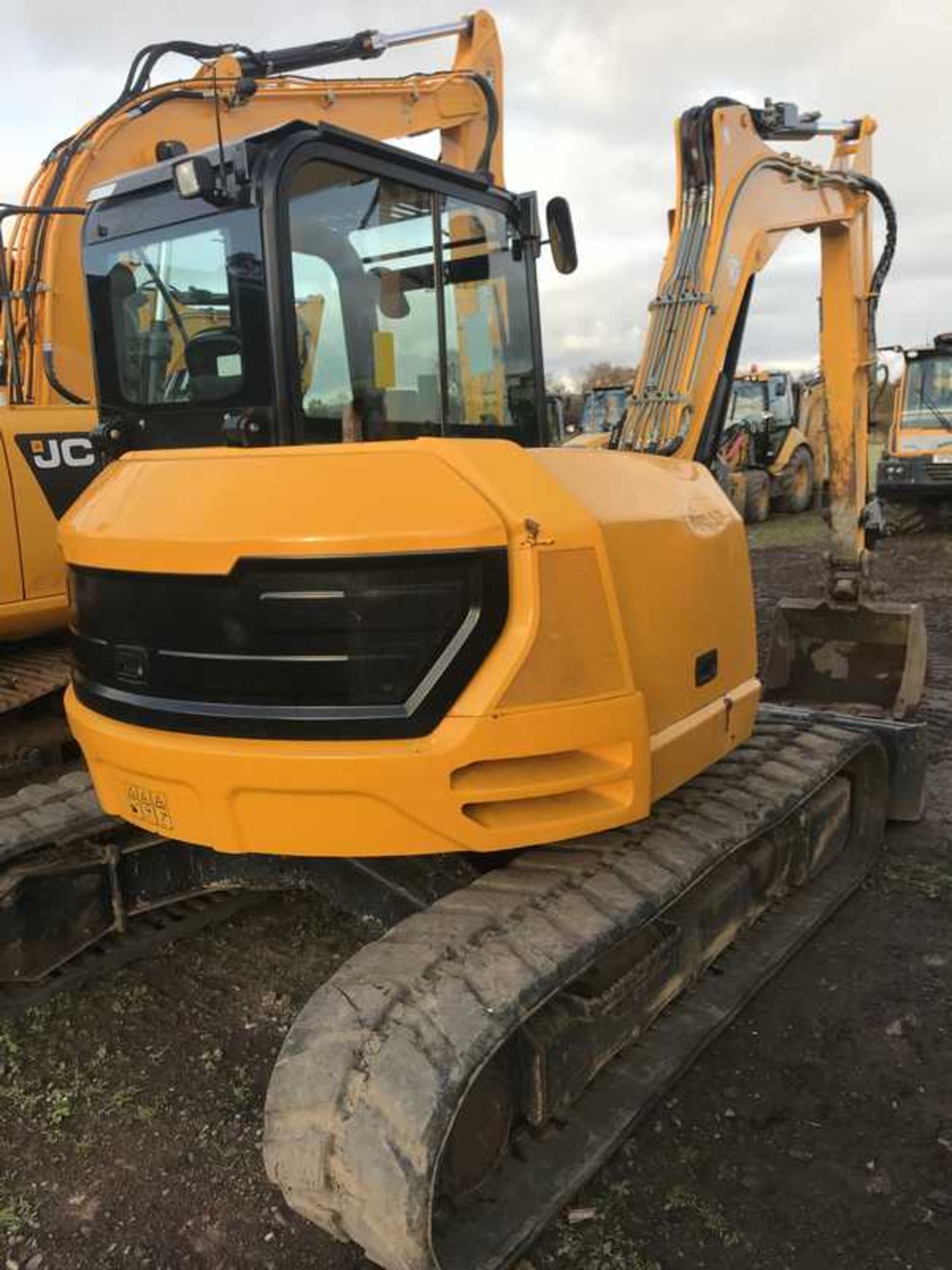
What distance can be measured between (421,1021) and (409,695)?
729 mm

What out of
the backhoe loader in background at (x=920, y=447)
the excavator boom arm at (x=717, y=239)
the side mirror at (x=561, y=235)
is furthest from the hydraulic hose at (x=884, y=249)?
the backhoe loader in background at (x=920, y=447)

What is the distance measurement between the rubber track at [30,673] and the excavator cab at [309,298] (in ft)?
6.08

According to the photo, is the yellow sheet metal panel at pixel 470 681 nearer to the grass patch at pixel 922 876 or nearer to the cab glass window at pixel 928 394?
the grass patch at pixel 922 876

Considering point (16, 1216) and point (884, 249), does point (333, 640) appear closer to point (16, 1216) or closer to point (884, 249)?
point (16, 1216)

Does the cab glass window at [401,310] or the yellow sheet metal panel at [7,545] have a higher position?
the cab glass window at [401,310]

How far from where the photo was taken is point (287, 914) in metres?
4.14

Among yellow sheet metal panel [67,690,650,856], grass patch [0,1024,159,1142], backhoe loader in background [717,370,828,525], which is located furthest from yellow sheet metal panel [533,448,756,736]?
backhoe loader in background [717,370,828,525]

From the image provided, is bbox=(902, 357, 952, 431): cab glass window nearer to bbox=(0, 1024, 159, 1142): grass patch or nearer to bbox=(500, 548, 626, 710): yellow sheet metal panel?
bbox=(500, 548, 626, 710): yellow sheet metal panel

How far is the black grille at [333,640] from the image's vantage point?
2.42 m

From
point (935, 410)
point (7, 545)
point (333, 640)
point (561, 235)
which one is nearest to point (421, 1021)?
point (333, 640)

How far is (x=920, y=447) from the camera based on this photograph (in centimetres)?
1473

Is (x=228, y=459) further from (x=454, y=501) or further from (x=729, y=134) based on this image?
(x=729, y=134)

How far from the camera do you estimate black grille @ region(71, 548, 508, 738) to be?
242cm

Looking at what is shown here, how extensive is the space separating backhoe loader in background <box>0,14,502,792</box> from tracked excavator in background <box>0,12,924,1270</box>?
1.32m
